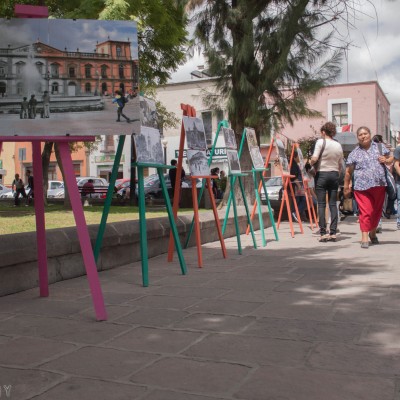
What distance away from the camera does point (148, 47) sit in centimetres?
1969

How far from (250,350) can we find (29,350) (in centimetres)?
118

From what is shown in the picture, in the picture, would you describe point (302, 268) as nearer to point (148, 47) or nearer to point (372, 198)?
point (372, 198)

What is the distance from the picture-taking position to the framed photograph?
14.0 feet

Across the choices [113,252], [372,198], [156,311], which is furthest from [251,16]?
[156,311]

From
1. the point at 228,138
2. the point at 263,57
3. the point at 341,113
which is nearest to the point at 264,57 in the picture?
the point at 263,57

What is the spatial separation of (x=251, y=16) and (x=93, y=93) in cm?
953

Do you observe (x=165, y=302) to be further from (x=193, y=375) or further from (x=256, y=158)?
(x=256, y=158)

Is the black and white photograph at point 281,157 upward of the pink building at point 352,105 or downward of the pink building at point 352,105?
downward

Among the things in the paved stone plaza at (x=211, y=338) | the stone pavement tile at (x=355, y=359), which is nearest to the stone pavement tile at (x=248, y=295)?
the paved stone plaza at (x=211, y=338)

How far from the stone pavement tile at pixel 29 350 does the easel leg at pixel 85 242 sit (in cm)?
58

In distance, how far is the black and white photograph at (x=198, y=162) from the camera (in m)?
6.79

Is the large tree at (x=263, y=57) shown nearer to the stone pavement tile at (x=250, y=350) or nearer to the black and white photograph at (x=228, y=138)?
the black and white photograph at (x=228, y=138)

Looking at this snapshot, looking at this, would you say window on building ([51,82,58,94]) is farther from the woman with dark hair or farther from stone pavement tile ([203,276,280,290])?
the woman with dark hair

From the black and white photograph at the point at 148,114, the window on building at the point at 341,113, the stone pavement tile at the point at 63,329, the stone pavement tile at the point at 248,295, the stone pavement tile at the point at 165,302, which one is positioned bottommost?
the stone pavement tile at the point at 248,295
